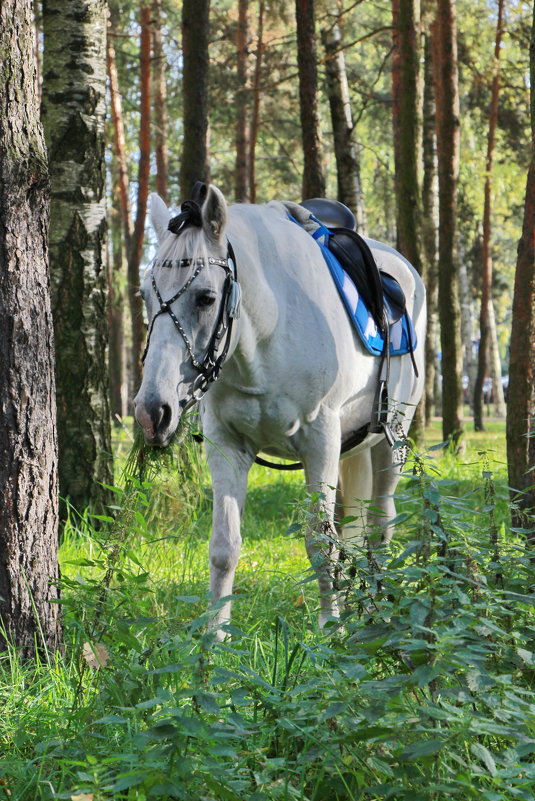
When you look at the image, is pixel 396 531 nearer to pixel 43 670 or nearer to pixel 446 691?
pixel 43 670

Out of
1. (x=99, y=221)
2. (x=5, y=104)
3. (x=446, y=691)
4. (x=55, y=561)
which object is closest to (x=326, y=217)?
(x=99, y=221)

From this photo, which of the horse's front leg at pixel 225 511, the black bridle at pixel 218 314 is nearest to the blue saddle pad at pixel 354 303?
the horse's front leg at pixel 225 511

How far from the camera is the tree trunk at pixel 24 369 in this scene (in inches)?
154

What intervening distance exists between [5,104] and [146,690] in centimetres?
243

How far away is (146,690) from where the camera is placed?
3254 millimetres

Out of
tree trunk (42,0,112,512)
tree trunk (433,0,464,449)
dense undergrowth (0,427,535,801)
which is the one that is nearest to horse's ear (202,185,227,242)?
dense undergrowth (0,427,535,801)

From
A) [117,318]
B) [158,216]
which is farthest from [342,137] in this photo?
[117,318]

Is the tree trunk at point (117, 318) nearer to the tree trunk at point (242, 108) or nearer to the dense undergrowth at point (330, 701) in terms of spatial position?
the tree trunk at point (242, 108)

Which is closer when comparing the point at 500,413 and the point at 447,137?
the point at 447,137

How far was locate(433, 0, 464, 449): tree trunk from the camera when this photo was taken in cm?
1409

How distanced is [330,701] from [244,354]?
2012 millimetres

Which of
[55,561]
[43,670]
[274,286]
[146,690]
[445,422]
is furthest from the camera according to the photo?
[445,422]

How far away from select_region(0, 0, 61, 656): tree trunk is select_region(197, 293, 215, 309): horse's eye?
0.66 m

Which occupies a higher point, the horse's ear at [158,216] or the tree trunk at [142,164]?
the tree trunk at [142,164]
